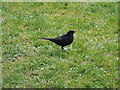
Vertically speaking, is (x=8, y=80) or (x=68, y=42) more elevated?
(x=68, y=42)

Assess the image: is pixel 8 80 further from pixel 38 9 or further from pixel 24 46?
pixel 38 9

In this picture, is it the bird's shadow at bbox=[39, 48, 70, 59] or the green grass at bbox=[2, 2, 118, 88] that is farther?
the bird's shadow at bbox=[39, 48, 70, 59]

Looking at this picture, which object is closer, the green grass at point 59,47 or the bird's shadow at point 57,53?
the green grass at point 59,47

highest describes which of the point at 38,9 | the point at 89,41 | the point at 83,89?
the point at 38,9

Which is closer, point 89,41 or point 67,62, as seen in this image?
point 67,62

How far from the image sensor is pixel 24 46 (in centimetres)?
1112

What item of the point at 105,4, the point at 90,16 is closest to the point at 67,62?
the point at 90,16

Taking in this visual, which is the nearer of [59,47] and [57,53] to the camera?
[57,53]

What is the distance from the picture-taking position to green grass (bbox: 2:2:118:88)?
29.5ft

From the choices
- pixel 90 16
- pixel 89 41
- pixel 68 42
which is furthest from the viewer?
pixel 90 16

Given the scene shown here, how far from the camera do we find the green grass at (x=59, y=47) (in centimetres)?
899

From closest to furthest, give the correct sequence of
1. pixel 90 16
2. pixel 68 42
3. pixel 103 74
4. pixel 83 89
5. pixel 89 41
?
pixel 83 89
pixel 103 74
pixel 68 42
pixel 89 41
pixel 90 16

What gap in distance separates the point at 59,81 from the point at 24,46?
2712 mm

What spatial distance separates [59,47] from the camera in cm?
1097
